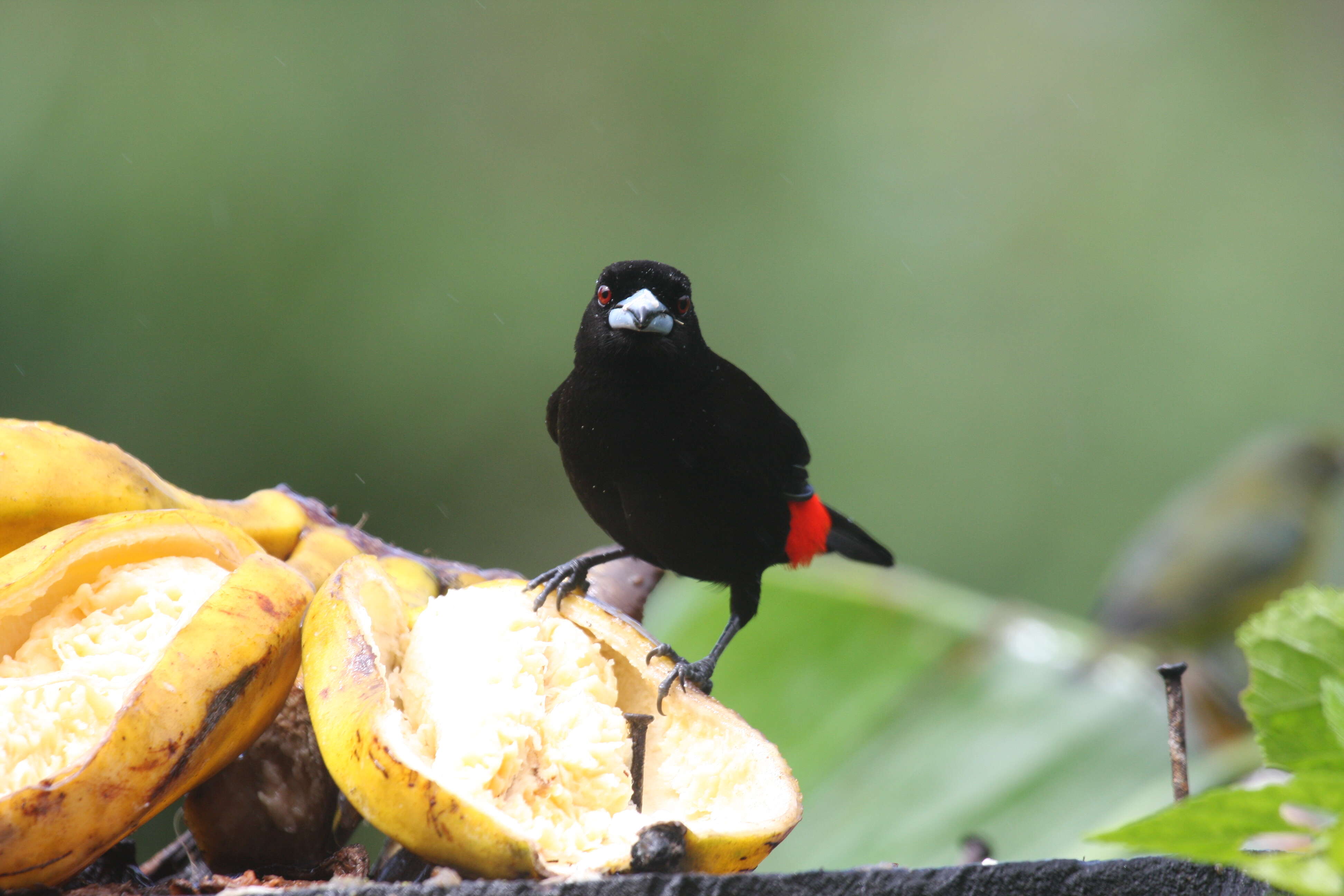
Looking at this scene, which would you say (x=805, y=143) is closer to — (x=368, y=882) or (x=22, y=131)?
(x=22, y=131)

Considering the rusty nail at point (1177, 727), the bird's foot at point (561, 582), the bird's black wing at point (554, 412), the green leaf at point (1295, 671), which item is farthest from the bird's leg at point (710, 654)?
the green leaf at point (1295, 671)

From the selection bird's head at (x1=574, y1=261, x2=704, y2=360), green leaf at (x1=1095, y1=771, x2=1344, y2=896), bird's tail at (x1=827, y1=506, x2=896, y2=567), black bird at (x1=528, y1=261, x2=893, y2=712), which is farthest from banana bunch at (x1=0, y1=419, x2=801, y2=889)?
bird's tail at (x1=827, y1=506, x2=896, y2=567)

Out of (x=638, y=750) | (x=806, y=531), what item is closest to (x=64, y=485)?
(x=638, y=750)

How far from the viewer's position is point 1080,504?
20.6 ft

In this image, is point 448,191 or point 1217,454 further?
point 448,191

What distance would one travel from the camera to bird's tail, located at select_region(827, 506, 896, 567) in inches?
69.3

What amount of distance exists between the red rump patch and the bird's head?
0.29 metres

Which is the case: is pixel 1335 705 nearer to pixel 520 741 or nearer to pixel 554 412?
pixel 520 741

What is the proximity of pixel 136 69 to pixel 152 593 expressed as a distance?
6047mm

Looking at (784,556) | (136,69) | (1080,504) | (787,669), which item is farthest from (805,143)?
(784,556)

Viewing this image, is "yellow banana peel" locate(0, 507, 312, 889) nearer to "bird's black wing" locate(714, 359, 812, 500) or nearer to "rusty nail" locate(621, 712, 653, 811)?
"rusty nail" locate(621, 712, 653, 811)

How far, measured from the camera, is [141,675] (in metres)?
0.92

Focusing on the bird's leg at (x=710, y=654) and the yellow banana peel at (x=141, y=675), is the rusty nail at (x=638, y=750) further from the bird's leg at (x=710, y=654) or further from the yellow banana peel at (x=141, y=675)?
the yellow banana peel at (x=141, y=675)

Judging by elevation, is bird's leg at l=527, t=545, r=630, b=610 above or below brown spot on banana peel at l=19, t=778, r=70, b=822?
above
